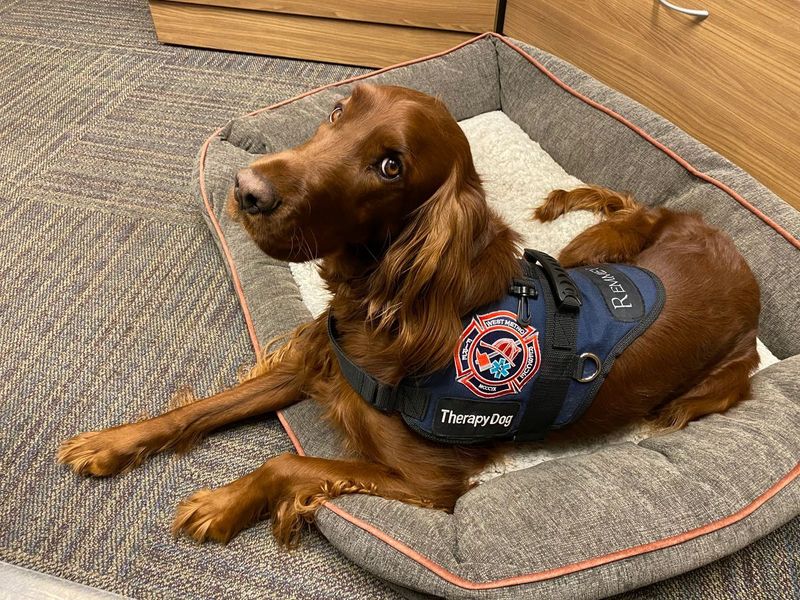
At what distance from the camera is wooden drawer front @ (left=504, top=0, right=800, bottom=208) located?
2.21 m

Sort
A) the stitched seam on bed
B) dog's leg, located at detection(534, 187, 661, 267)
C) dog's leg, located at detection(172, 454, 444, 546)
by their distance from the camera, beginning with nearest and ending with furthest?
the stitched seam on bed
dog's leg, located at detection(172, 454, 444, 546)
dog's leg, located at detection(534, 187, 661, 267)

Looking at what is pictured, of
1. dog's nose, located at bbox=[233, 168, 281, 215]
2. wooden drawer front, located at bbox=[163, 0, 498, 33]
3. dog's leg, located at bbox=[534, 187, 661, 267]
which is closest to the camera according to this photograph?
dog's nose, located at bbox=[233, 168, 281, 215]

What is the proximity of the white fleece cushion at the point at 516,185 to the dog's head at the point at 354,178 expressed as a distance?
0.81 metres

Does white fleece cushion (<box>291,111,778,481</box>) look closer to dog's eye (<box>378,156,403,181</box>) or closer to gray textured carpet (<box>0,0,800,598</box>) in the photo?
gray textured carpet (<box>0,0,800,598</box>)

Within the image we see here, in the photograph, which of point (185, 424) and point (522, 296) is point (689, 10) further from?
point (185, 424)

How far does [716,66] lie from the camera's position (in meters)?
2.43

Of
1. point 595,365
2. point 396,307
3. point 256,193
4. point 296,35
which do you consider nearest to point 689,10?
point 595,365

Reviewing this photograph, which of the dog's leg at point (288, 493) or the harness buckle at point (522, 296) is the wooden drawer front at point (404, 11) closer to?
the harness buckle at point (522, 296)

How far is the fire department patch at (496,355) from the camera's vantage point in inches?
55.6

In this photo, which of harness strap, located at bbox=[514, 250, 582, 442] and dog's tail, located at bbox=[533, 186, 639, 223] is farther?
dog's tail, located at bbox=[533, 186, 639, 223]

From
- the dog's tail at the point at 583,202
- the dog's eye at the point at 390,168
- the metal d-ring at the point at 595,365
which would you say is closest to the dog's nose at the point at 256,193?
the dog's eye at the point at 390,168

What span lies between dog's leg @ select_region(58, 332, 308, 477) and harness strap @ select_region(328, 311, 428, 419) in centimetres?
32

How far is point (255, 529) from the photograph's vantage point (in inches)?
64.8

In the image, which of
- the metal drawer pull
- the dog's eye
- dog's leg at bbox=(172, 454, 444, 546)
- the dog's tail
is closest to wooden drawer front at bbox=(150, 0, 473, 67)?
the metal drawer pull
